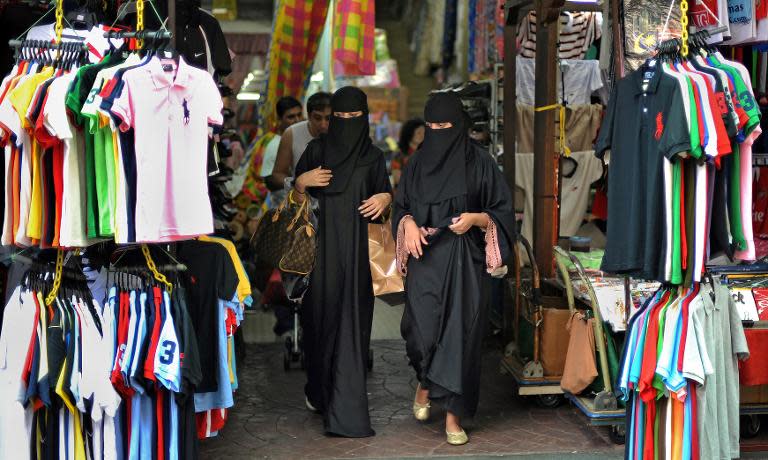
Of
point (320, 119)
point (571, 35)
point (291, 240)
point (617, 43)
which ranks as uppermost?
point (571, 35)

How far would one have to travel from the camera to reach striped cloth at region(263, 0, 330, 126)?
9055mm

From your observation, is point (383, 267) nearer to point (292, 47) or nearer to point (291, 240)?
point (291, 240)

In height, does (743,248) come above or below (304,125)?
below

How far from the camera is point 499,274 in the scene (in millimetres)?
5961

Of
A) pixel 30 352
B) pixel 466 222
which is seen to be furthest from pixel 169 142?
pixel 466 222

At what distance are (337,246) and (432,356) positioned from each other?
92cm

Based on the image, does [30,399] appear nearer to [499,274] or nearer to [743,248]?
[499,274]

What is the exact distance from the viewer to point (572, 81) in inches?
335

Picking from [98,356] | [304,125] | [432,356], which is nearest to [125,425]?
[98,356]

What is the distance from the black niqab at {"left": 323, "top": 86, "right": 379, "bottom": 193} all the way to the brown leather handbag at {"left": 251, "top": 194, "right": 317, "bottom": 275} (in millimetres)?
238

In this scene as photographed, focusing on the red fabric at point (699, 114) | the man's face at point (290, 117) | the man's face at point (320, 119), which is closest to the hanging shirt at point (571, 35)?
the man's face at point (290, 117)

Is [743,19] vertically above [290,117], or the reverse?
Result: [743,19]

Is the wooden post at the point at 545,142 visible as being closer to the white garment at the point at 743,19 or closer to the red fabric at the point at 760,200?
the white garment at the point at 743,19

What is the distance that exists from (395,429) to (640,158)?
2.44 metres
